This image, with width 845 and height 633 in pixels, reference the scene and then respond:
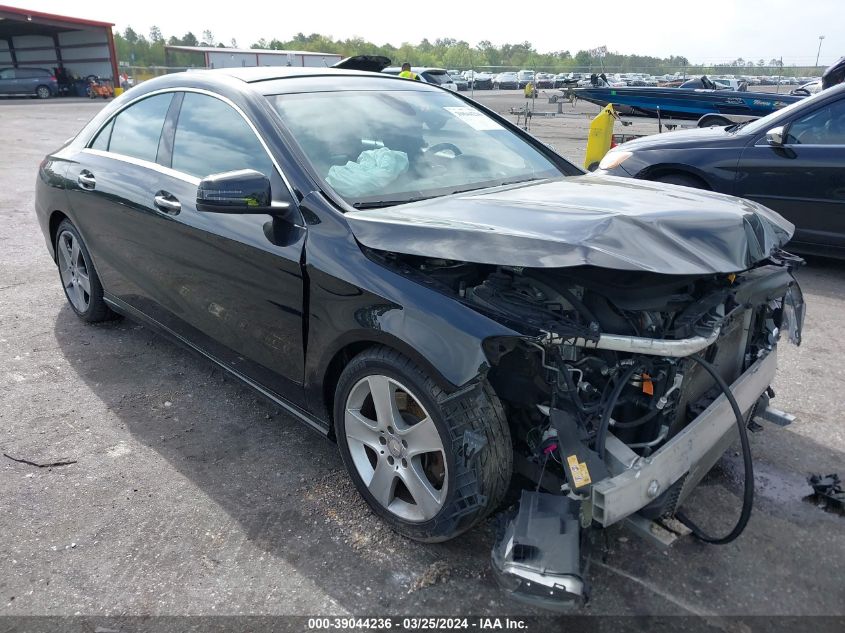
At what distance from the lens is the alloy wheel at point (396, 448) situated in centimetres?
234

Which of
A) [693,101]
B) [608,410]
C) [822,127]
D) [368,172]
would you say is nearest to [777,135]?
[822,127]

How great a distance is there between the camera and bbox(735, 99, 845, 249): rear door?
5.41 m

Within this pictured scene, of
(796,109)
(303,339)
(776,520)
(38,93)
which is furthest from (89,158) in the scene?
(38,93)

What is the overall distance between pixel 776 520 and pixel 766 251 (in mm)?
1120

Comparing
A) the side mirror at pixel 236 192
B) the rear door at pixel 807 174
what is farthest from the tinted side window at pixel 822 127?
the side mirror at pixel 236 192

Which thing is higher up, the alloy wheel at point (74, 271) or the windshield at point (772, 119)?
the windshield at point (772, 119)

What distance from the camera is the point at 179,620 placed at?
2.15 metres

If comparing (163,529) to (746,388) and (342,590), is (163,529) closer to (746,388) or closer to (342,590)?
(342,590)

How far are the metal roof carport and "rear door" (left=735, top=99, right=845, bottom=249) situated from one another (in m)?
40.6

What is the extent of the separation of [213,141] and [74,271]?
2029 mm

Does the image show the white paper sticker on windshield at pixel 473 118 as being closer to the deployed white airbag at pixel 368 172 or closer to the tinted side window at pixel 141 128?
the deployed white airbag at pixel 368 172

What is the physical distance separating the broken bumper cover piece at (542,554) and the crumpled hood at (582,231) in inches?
33.2

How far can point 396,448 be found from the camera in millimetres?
2436

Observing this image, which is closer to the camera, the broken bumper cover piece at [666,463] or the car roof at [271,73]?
the broken bumper cover piece at [666,463]
